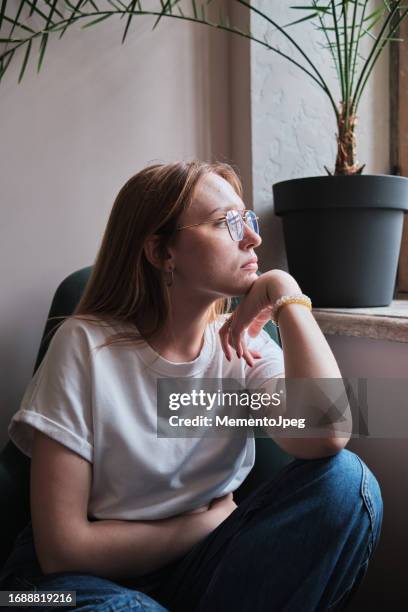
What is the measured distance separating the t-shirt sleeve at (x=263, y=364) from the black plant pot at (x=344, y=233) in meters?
0.38

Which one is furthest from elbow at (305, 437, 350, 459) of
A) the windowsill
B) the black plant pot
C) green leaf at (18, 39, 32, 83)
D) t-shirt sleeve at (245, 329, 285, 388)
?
green leaf at (18, 39, 32, 83)

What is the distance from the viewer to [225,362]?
44.3 inches

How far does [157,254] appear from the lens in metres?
1.08

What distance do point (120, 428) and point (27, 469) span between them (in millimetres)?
327

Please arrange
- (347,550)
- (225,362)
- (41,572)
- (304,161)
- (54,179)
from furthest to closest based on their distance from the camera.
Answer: (304,161) → (54,179) → (225,362) → (41,572) → (347,550)

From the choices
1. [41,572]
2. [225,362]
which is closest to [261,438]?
[225,362]

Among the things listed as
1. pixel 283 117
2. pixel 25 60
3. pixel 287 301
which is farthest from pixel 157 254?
pixel 283 117

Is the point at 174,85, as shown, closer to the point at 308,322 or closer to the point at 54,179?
the point at 54,179

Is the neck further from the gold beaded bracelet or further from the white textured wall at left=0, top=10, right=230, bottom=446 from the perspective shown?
the white textured wall at left=0, top=10, right=230, bottom=446

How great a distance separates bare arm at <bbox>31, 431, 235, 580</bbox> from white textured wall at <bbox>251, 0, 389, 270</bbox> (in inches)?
35.4

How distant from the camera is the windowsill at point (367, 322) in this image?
4.27ft

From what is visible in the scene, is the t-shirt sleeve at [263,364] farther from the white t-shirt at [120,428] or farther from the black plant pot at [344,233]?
the black plant pot at [344,233]

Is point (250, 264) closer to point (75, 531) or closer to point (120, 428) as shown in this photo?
point (120, 428)

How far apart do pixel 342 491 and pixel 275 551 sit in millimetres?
130
